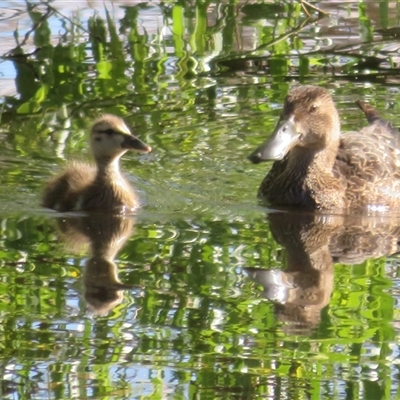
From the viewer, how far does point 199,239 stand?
551 centimetres

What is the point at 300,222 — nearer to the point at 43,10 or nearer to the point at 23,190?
the point at 23,190

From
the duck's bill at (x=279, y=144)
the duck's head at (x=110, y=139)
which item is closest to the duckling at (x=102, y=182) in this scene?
Answer: the duck's head at (x=110, y=139)

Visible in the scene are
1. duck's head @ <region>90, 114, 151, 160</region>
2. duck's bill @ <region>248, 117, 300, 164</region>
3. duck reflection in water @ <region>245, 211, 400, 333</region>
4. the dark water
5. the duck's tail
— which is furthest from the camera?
the duck's tail

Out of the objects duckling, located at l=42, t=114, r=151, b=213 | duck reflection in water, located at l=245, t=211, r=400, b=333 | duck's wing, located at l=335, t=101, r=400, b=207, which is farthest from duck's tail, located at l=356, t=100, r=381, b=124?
duckling, located at l=42, t=114, r=151, b=213

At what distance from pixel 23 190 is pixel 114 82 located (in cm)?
182

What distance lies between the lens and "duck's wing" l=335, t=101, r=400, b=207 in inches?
250

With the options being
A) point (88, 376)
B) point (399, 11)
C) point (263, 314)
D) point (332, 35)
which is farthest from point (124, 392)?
point (399, 11)

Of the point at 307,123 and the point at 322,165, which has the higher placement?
the point at 307,123

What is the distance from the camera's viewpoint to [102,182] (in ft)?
20.8

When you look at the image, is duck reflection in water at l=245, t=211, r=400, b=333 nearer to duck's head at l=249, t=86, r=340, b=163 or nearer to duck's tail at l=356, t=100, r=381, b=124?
duck's head at l=249, t=86, r=340, b=163

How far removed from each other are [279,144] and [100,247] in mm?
1251

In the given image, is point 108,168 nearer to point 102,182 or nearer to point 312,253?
point 102,182

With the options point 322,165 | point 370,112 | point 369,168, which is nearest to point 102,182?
point 322,165

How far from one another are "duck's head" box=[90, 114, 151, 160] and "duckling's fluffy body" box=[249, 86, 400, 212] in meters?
0.66
